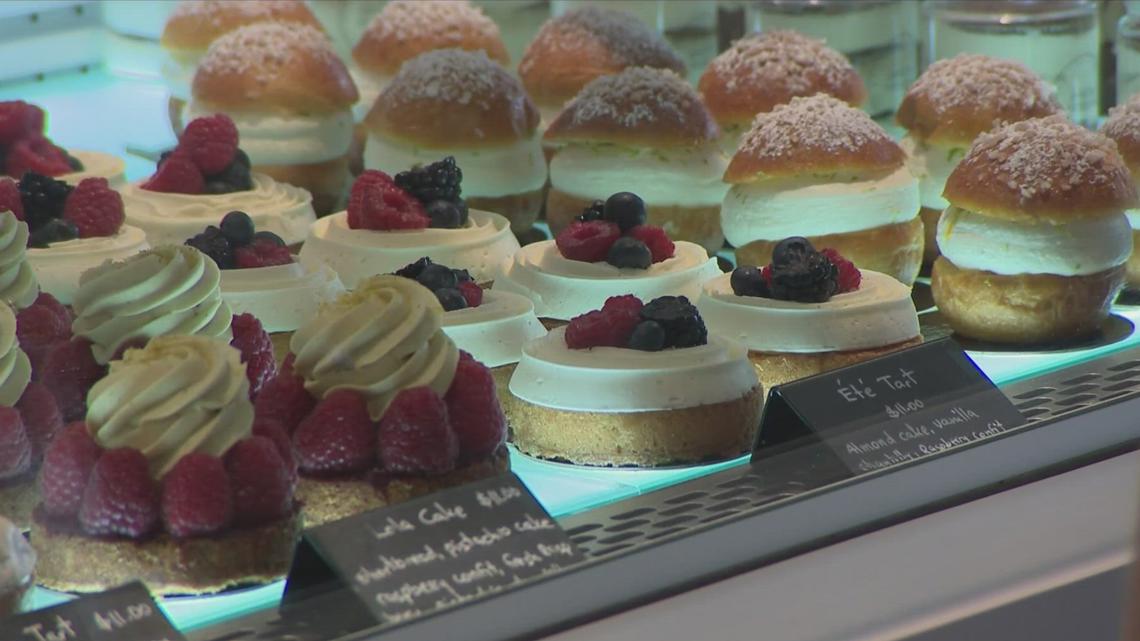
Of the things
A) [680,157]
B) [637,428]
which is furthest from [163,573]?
[680,157]

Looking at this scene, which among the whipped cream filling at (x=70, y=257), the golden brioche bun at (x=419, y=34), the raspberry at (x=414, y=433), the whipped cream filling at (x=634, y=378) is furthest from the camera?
the golden brioche bun at (x=419, y=34)

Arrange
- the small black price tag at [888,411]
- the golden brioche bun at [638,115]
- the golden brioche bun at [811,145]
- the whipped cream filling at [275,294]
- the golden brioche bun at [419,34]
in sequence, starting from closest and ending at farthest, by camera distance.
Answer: the small black price tag at [888,411] < the whipped cream filling at [275,294] < the golden brioche bun at [811,145] < the golden brioche bun at [638,115] < the golden brioche bun at [419,34]

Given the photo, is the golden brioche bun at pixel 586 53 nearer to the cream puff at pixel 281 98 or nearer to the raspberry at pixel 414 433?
A: the cream puff at pixel 281 98

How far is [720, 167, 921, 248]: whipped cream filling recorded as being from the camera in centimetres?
280

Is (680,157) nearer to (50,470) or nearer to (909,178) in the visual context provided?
(909,178)

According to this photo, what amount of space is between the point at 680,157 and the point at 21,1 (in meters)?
1.26

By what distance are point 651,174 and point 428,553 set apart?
1.57 m

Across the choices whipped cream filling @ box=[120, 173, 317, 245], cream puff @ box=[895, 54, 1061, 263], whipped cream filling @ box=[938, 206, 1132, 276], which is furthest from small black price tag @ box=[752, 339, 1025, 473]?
whipped cream filling @ box=[120, 173, 317, 245]

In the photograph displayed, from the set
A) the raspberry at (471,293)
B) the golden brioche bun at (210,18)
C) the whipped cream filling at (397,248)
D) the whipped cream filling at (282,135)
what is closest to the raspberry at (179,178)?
the whipped cream filling at (397,248)

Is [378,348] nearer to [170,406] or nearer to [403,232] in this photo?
[170,406]

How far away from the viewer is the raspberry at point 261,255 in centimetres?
243

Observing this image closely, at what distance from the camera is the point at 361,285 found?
6.48 ft

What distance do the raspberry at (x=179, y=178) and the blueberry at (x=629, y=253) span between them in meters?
0.81

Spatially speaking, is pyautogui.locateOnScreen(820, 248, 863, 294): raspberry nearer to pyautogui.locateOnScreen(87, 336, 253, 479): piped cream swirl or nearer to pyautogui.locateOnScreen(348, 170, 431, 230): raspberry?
pyautogui.locateOnScreen(348, 170, 431, 230): raspberry
